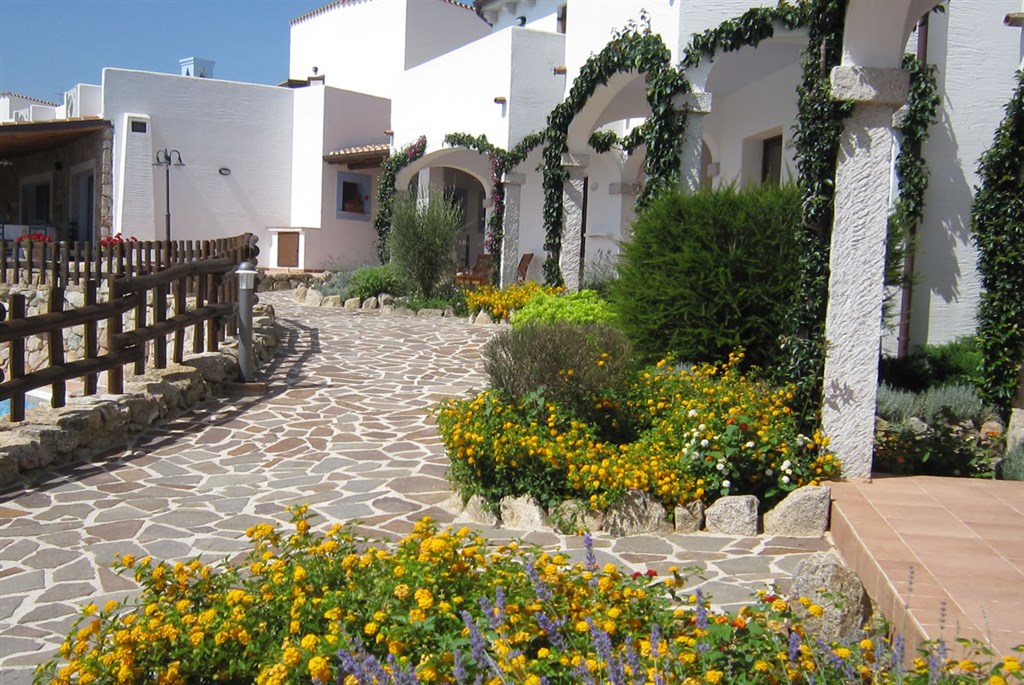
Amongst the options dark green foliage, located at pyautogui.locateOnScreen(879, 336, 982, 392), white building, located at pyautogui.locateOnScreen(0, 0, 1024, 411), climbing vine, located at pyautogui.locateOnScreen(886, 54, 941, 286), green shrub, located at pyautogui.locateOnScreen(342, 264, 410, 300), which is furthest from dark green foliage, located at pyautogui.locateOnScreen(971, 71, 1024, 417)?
green shrub, located at pyautogui.locateOnScreen(342, 264, 410, 300)

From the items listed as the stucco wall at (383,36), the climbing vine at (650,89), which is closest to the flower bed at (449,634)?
the climbing vine at (650,89)

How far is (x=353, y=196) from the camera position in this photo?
859 inches

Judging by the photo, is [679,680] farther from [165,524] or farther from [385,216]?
[385,216]

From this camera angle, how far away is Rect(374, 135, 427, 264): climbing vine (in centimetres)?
1848

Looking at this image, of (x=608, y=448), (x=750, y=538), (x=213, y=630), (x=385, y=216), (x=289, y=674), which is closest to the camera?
(x=289, y=674)

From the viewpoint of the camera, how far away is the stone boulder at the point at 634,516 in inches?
204

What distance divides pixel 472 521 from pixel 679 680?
3.06m

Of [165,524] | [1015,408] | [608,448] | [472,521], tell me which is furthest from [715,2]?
[165,524]

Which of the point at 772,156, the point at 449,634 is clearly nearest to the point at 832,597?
the point at 449,634

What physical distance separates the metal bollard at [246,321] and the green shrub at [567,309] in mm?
3179

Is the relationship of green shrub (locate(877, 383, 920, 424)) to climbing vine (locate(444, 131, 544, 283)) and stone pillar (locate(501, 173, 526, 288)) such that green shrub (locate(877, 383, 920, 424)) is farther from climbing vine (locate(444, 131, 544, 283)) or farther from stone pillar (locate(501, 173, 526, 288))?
stone pillar (locate(501, 173, 526, 288))

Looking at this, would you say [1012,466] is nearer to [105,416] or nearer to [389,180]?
[105,416]

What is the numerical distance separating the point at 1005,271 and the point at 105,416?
24.5 ft

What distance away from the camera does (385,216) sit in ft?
62.5
